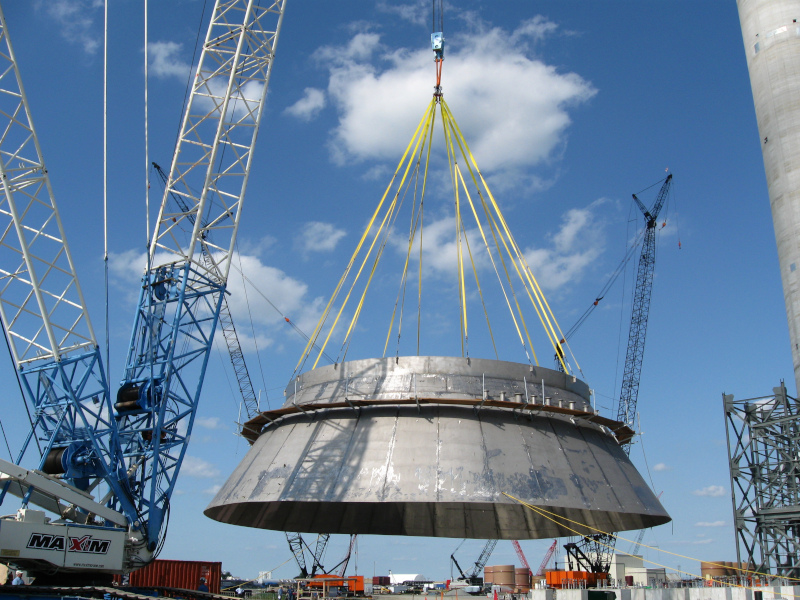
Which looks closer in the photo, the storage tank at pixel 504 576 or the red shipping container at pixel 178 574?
the red shipping container at pixel 178 574

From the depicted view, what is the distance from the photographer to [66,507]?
29.2m

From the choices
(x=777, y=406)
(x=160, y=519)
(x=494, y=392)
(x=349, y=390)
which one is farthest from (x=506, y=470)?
(x=777, y=406)

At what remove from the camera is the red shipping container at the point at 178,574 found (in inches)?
1677

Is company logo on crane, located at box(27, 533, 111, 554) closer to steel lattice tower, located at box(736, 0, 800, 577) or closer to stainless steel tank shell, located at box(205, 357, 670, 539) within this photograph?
stainless steel tank shell, located at box(205, 357, 670, 539)

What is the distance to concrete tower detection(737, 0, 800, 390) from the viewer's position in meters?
43.1

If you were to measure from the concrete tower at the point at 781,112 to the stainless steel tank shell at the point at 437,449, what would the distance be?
2047cm

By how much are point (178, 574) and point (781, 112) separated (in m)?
49.2

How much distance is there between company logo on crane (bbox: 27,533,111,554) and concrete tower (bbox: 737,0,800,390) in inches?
1548

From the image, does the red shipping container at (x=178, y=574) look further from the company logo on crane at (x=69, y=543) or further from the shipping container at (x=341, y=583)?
the company logo on crane at (x=69, y=543)

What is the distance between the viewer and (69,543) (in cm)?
2733

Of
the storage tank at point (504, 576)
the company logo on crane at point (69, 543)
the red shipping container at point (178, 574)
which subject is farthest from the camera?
the storage tank at point (504, 576)

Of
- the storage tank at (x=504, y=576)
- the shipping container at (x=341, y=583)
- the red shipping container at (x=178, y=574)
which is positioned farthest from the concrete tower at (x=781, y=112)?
the red shipping container at (x=178, y=574)

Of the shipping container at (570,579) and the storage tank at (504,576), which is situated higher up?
the shipping container at (570,579)

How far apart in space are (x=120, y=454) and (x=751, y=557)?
1372 inches
